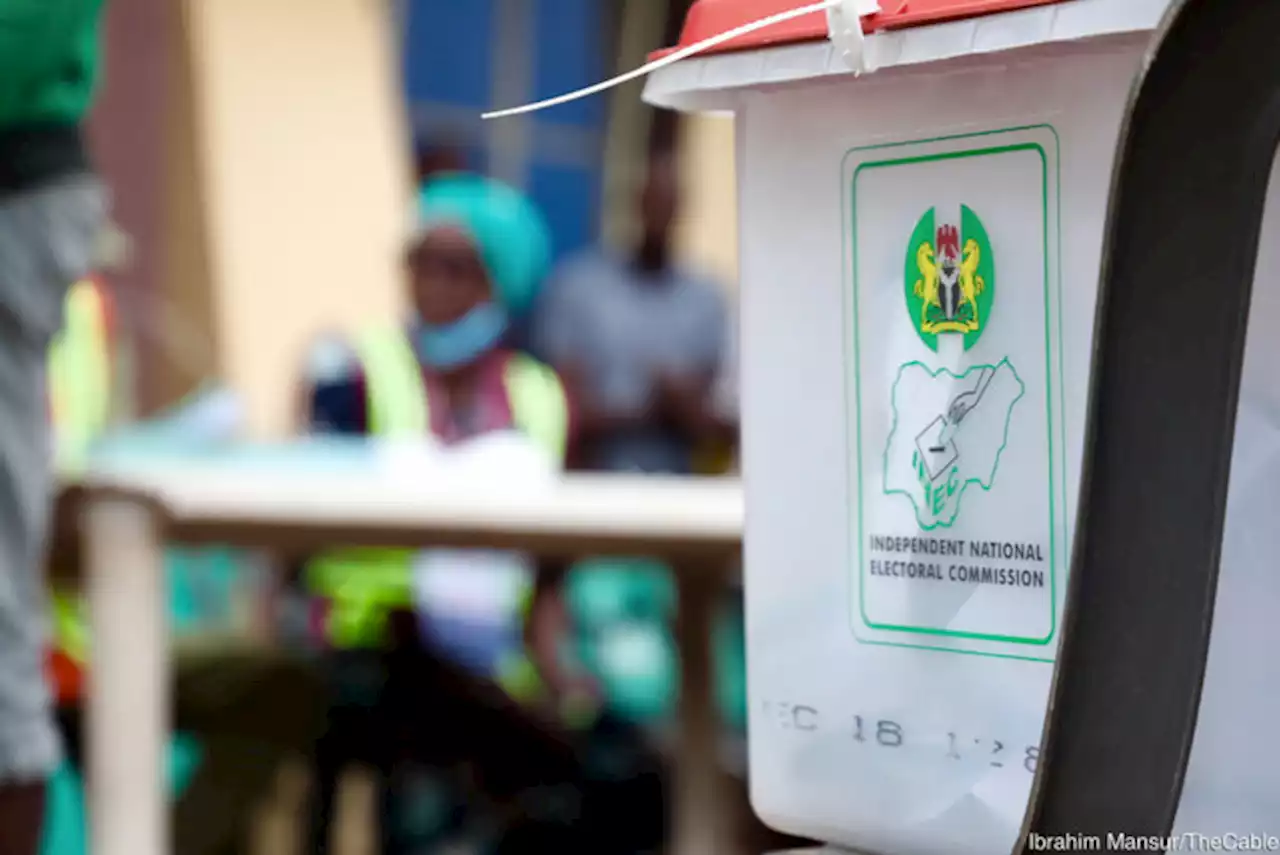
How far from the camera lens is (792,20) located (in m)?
0.48

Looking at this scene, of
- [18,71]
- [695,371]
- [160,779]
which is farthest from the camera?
[695,371]

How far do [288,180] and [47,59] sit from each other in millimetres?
2658

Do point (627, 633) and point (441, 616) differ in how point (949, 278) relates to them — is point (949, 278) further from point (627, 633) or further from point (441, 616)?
point (627, 633)

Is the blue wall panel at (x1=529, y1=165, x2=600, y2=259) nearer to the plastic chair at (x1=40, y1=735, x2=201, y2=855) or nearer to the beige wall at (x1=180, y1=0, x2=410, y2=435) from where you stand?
the beige wall at (x1=180, y1=0, x2=410, y2=435)

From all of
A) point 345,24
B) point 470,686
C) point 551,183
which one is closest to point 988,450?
point 470,686

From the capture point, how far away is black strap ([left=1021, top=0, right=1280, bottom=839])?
361 mm

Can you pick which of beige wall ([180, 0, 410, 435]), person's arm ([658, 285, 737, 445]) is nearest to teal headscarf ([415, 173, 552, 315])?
person's arm ([658, 285, 737, 445])

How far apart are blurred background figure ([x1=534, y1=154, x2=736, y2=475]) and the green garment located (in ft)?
5.68

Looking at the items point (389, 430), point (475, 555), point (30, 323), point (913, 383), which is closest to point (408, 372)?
point (389, 430)

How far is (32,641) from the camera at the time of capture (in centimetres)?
79

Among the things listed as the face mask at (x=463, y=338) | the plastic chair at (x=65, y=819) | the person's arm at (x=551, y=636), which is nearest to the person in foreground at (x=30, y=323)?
the plastic chair at (x=65, y=819)

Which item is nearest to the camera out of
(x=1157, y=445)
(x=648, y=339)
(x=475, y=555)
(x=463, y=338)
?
(x=1157, y=445)

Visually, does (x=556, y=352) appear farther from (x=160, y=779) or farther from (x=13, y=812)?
(x=13, y=812)

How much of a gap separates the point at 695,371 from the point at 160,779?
178 centimetres
